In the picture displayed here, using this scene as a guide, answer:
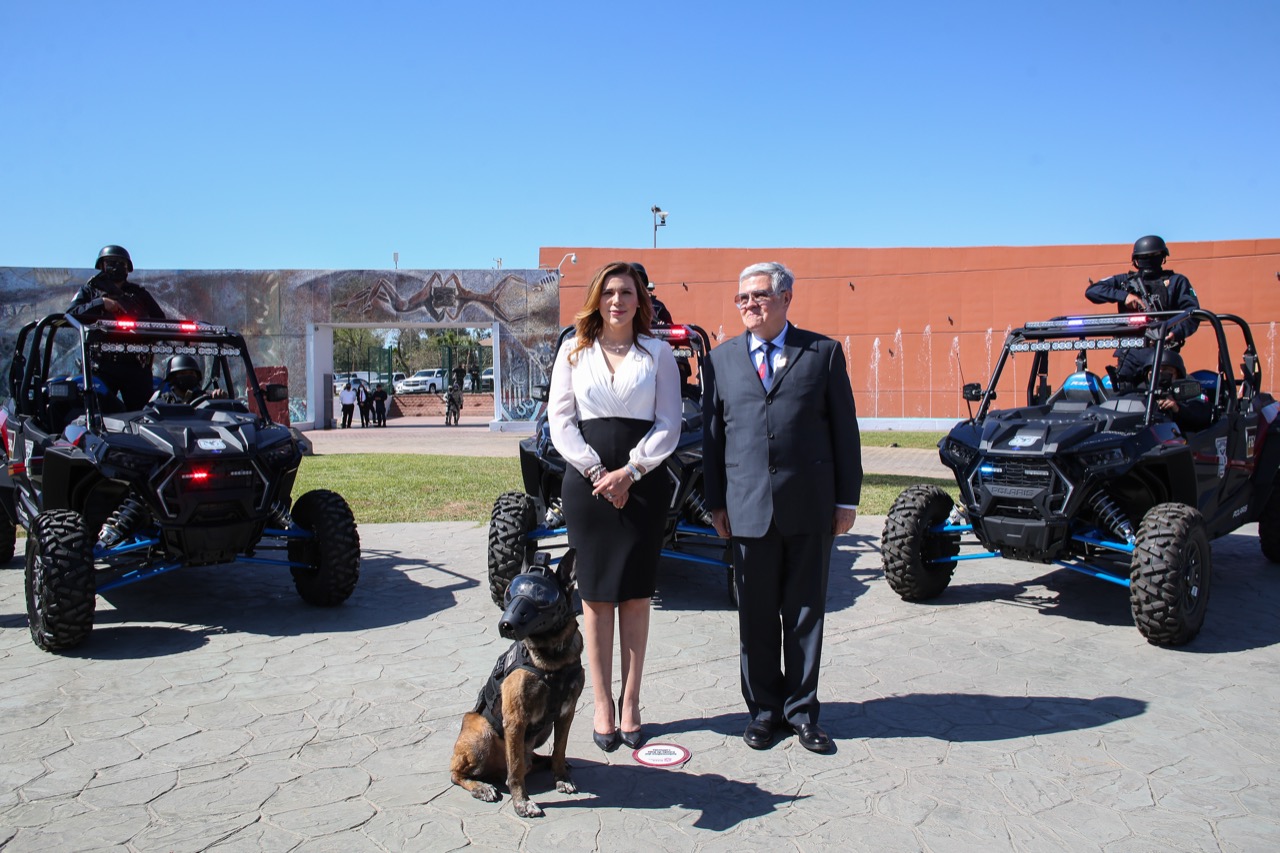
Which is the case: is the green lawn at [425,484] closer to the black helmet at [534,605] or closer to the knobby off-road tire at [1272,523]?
the knobby off-road tire at [1272,523]

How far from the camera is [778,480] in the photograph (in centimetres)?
399

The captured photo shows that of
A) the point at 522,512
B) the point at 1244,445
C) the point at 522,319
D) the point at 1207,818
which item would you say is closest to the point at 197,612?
the point at 522,512

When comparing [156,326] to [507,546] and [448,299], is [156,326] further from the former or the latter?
[448,299]

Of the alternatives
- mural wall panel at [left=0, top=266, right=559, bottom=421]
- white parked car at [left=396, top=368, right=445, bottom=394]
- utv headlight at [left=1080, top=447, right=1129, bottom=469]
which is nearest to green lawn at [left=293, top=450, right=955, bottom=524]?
utv headlight at [left=1080, top=447, right=1129, bottom=469]

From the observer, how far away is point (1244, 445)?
712 cm

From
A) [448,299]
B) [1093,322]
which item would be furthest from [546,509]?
[448,299]

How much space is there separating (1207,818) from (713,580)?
4.50m

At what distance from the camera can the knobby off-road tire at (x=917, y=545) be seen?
6441mm

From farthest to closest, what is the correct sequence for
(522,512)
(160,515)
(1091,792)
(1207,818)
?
(522,512) → (160,515) → (1091,792) → (1207,818)

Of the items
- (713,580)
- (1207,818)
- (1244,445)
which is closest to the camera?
(1207,818)

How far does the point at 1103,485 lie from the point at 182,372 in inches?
260

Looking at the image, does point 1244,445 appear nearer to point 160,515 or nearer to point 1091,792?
point 1091,792

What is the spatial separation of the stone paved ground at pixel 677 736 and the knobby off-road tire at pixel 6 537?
1.78 meters

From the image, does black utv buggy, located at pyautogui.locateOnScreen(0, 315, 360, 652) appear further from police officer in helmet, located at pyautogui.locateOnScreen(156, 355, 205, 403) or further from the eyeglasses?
the eyeglasses
